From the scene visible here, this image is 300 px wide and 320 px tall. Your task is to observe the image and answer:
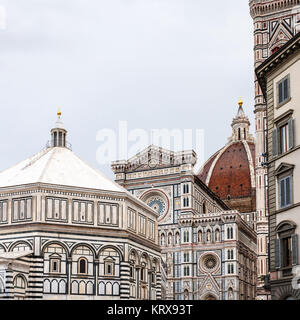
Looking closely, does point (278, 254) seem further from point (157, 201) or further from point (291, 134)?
point (157, 201)

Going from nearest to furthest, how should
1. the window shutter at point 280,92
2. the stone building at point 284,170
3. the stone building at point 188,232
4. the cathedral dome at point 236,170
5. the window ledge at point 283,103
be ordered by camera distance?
the stone building at point 284,170, the window ledge at point 283,103, the window shutter at point 280,92, the stone building at point 188,232, the cathedral dome at point 236,170

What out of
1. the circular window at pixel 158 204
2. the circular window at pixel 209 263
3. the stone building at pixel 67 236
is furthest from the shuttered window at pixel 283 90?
the circular window at pixel 158 204

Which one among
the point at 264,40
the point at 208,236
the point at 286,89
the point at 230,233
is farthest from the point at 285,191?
the point at 264,40

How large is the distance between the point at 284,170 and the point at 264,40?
51.5 m

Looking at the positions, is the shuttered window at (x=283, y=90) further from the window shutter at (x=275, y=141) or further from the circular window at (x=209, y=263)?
the circular window at (x=209, y=263)

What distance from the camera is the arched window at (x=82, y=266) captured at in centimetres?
4475

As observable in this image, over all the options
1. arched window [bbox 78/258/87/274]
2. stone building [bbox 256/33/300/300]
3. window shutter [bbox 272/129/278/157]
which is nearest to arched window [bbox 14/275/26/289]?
arched window [bbox 78/258/87/274]

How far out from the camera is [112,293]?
45438mm

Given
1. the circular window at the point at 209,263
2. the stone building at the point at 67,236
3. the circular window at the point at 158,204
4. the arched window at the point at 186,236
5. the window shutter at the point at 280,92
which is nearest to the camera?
the window shutter at the point at 280,92

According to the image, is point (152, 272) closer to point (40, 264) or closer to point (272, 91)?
point (40, 264)

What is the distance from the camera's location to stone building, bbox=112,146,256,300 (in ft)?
243

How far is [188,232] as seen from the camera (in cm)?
7606

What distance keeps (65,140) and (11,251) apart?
1108 cm

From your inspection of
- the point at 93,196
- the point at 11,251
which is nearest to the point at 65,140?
the point at 93,196
